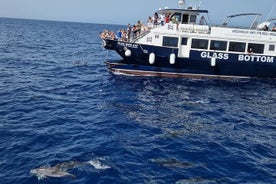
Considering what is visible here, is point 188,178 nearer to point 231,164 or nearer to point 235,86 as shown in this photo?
point 231,164

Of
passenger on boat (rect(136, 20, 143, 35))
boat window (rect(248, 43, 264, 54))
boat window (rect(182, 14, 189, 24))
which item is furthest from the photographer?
passenger on boat (rect(136, 20, 143, 35))

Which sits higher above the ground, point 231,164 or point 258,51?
point 258,51

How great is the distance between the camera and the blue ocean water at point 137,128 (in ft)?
41.1

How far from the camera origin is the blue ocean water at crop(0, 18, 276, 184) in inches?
493

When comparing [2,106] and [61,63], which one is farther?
[61,63]

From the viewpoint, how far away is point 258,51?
29.5 metres

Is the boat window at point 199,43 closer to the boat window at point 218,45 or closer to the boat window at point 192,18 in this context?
the boat window at point 218,45

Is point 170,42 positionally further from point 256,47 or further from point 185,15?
point 256,47

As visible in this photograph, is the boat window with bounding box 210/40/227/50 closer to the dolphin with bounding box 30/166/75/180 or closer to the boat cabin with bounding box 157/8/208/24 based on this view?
the boat cabin with bounding box 157/8/208/24

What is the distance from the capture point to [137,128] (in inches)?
673

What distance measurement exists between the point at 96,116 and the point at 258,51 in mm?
18349

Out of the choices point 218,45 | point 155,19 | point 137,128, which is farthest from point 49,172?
point 218,45

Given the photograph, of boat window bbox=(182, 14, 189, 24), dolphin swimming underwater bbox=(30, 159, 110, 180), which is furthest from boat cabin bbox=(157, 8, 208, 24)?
dolphin swimming underwater bbox=(30, 159, 110, 180)

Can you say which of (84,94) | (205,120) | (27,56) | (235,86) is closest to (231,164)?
(205,120)
